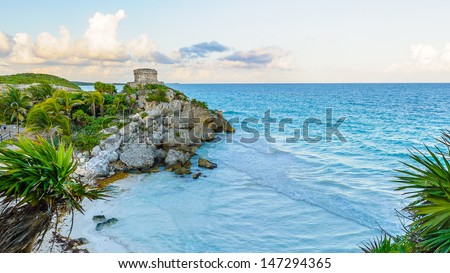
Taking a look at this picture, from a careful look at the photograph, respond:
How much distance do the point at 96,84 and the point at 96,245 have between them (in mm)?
30651

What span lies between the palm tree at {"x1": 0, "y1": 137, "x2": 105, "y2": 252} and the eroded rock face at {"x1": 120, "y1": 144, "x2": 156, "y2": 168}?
51.8ft

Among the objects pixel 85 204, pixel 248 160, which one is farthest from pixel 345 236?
pixel 248 160

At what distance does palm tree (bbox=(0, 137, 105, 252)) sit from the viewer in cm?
480

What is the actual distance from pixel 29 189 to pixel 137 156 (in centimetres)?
1662

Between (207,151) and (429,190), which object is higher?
(429,190)

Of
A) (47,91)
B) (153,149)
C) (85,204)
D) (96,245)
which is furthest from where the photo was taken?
(47,91)

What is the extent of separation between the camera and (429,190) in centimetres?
423

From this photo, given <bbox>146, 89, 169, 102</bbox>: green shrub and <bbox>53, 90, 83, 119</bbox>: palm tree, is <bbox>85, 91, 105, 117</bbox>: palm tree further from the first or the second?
<bbox>146, 89, 169, 102</bbox>: green shrub

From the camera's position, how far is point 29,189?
4.88m

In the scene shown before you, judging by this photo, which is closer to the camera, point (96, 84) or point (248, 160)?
point (248, 160)

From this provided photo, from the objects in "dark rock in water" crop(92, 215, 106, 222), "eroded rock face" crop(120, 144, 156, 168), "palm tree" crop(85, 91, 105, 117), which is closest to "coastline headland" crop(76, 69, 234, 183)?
"eroded rock face" crop(120, 144, 156, 168)

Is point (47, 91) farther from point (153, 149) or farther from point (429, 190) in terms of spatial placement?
point (429, 190)

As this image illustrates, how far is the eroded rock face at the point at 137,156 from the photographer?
20.8 meters
